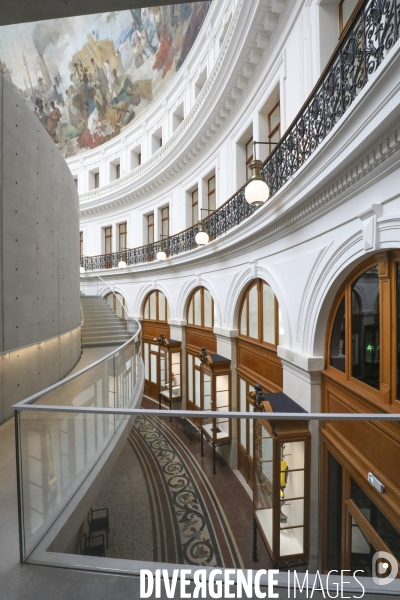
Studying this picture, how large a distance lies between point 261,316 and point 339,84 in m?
5.22

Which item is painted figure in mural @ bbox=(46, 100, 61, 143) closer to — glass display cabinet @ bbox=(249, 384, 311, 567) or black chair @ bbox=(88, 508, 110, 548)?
black chair @ bbox=(88, 508, 110, 548)

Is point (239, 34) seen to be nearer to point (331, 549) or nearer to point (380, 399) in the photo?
point (380, 399)

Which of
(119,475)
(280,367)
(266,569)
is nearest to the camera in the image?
(266,569)

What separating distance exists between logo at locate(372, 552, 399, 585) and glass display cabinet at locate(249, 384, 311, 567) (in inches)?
16.7

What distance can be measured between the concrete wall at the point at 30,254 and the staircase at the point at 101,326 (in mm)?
4381

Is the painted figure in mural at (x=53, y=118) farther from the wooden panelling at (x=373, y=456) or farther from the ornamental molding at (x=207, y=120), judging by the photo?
the wooden panelling at (x=373, y=456)

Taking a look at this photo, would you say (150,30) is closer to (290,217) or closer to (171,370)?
(290,217)

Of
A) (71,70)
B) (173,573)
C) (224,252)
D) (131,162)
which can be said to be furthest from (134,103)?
(173,573)

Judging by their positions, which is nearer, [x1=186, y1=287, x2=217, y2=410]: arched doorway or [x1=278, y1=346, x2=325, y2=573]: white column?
[x1=278, y1=346, x2=325, y2=573]: white column

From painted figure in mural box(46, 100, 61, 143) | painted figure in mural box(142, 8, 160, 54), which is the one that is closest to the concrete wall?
painted figure in mural box(142, 8, 160, 54)

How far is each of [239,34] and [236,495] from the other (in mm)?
9376

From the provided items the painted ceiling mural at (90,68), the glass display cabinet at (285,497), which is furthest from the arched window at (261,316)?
the painted ceiling mural at (90,68)

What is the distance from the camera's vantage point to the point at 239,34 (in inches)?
295

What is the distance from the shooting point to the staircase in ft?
38.3
